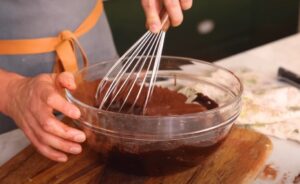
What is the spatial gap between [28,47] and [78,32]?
87mm

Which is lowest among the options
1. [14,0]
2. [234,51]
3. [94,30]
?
[234,51]

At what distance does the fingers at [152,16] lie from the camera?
1.65 feet

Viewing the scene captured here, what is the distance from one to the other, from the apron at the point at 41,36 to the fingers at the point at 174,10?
0.75 ft

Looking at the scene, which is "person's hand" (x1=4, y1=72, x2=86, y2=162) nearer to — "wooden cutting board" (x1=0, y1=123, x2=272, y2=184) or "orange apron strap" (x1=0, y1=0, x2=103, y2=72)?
"wooden cutting board" (x1=0, y1=123, x2=272, y2=184)

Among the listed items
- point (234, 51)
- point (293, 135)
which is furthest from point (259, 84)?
point (234, 51)

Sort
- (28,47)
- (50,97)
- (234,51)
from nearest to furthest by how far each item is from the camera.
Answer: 1. (50,97)
2. (28,47)
3. (234,51)

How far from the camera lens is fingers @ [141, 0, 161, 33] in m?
0.50

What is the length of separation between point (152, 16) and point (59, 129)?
159 millimetres

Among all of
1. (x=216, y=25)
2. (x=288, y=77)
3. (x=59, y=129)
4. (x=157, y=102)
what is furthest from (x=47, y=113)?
(x=216, y=25)

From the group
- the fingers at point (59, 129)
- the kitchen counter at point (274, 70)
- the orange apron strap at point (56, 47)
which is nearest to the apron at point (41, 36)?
the orange apron strap at point (56, 47)

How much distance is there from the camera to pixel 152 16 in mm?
511

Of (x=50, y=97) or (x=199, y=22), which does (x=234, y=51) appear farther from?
(x=50, y=97)

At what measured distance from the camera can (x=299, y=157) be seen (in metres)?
0.60

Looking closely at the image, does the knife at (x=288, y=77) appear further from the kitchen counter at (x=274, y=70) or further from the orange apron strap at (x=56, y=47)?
the orange apron strap at (x=56, y=47)
